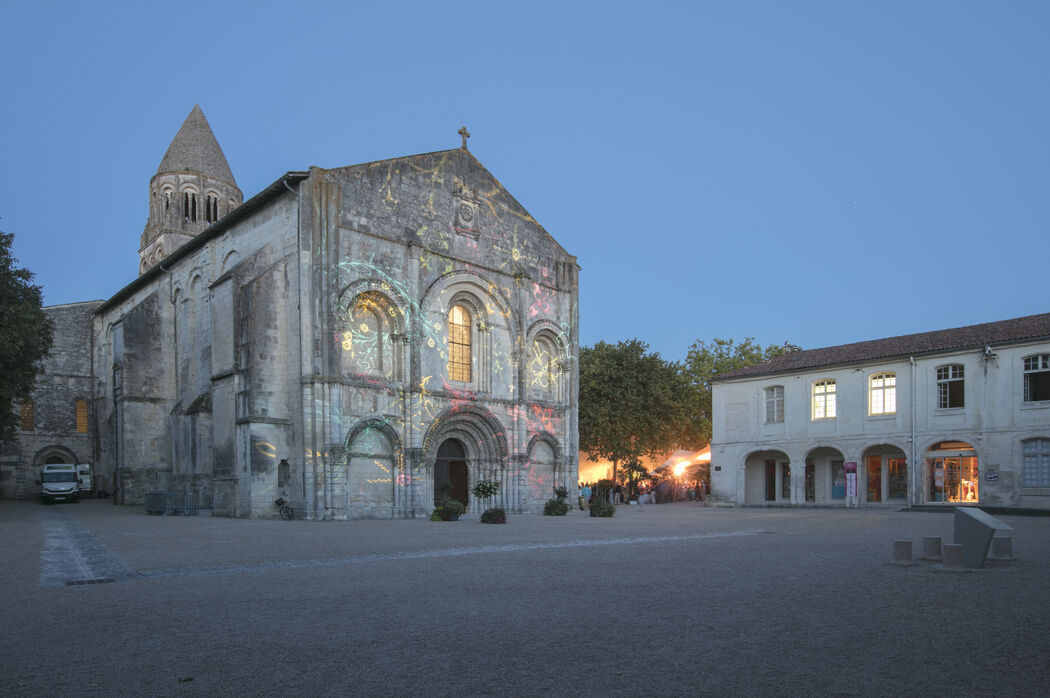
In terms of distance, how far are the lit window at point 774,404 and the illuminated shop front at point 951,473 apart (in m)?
7.32

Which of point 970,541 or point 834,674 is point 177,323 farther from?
point 834,674

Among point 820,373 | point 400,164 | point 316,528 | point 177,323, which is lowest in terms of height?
point 316,528

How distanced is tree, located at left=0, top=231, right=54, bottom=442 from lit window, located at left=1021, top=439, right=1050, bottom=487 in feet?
115

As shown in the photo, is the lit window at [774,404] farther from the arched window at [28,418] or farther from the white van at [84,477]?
the arched window at [28,418]

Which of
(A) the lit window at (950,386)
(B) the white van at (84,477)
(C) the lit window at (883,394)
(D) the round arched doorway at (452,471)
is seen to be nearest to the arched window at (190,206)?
(B) the white van at (84,477)

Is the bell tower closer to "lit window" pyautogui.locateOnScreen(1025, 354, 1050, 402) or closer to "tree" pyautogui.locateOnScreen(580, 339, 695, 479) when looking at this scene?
"tree" pyautogui.locateOnScreen(580, 339, 695, 479)

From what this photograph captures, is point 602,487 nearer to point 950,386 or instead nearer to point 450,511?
point 950,386

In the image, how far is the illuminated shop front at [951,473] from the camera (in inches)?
1288

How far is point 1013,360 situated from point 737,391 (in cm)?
1286

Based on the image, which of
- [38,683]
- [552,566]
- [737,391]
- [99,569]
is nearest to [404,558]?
[552,566]

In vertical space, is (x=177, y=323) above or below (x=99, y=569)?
above

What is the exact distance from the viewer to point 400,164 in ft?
95.8

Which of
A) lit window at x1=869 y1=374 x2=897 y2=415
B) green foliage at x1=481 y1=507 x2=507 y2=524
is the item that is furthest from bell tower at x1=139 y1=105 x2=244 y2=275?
lit window at x1=869 y1=374 x2=897 y2=415

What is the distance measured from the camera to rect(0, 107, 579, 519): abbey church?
26.0m
